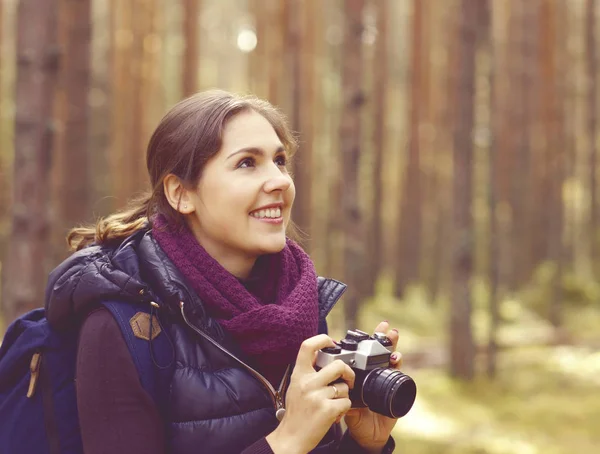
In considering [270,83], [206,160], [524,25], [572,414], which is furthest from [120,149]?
[206,160]

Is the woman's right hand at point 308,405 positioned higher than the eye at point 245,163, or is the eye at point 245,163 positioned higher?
the eye at point 245,163

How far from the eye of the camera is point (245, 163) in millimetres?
2043

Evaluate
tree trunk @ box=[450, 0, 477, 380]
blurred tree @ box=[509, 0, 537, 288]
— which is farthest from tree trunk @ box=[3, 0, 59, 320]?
blurred tree @ box=[509, 0, 537, 288]

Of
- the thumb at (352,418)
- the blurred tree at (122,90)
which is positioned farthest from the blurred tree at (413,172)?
the thumb at (352,418)

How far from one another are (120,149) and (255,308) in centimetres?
1361

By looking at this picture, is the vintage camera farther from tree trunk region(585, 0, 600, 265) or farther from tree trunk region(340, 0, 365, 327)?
tree trunk region(585, 0, 600, 265)

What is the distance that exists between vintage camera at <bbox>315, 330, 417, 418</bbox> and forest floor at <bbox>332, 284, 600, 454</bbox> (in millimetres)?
4683

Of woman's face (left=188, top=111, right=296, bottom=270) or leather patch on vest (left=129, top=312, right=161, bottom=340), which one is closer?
leather patch on vest (left=129, top=312, right=161, bottom=340)

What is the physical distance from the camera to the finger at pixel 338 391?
182cm

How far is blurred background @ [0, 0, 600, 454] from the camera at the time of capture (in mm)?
6656

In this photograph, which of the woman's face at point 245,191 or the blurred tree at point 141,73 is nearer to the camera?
the woman's face at point 245,191

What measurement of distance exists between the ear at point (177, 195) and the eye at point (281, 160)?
279 millimetres

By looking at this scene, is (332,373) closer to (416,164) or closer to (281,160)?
(281,160)

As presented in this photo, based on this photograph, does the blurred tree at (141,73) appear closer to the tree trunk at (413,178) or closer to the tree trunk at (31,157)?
the tree trunk at (413,178)
